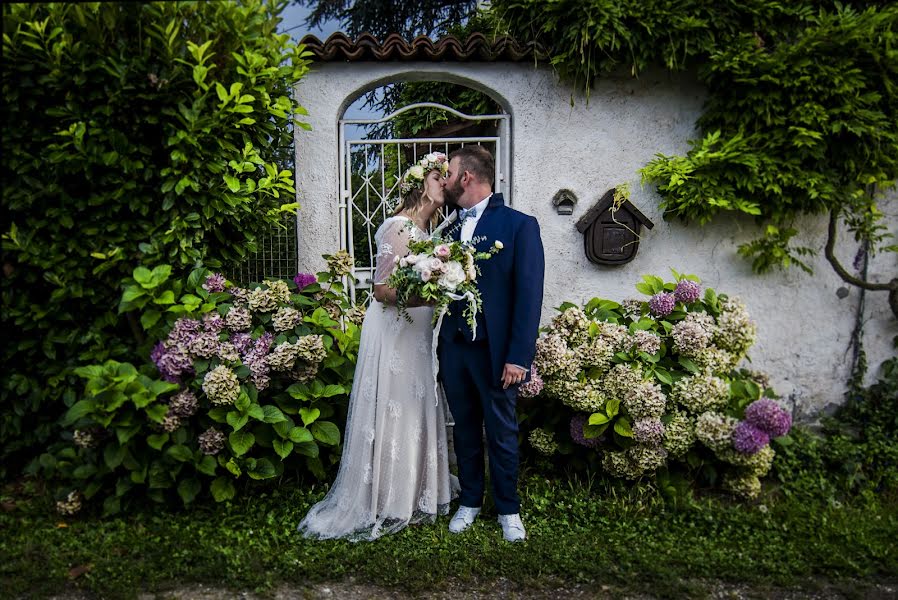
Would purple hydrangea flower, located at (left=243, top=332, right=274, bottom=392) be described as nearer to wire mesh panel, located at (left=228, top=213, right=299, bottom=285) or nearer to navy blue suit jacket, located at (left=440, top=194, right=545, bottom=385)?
navy blue suit jacket, located at (left=440, top=194, right=545, bottom=385)

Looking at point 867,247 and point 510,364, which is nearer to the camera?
point 510,364

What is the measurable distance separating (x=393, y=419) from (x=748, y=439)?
2254 mm

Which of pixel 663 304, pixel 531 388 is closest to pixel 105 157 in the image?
pixel 531 388

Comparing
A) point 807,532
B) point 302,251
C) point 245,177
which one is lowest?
point 807,532

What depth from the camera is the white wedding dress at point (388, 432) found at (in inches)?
142

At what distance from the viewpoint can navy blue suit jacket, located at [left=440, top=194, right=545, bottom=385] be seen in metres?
3.34

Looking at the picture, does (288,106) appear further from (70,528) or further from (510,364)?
(70,528)

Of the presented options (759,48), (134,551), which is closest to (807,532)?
(759,48)

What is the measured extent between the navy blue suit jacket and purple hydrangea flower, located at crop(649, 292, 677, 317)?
1.44m

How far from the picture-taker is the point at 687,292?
448 centimetres

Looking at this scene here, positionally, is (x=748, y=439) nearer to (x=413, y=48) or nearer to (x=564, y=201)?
(x=564, y=201)

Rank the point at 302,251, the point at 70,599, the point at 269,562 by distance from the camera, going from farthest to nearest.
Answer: the point at 302,251 < the point at 269,562 < the point at 70,599

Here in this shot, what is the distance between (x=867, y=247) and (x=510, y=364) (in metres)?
3.90

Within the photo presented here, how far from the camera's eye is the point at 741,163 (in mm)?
4832
